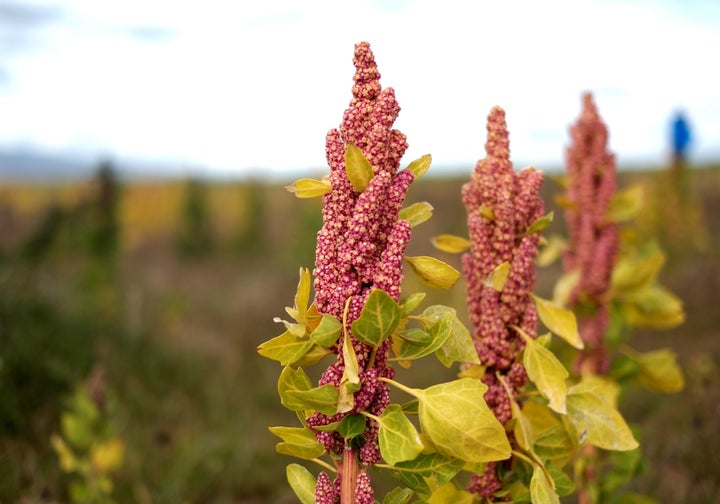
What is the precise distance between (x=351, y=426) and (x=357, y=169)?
639mm

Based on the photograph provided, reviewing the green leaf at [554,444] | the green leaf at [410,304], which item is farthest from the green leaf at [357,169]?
the green leaf at [554,444]

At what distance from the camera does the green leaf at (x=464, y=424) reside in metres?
1.56

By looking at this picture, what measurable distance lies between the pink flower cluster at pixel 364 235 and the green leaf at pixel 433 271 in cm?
10

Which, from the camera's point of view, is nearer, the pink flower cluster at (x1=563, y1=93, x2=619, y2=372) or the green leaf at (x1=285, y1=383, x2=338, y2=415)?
the green leaf at (x1=285, y1=383, x2=338, y2=415)

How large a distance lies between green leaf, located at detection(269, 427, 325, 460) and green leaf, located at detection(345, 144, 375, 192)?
0.65m

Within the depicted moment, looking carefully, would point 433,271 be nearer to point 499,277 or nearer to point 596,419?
point 499,277

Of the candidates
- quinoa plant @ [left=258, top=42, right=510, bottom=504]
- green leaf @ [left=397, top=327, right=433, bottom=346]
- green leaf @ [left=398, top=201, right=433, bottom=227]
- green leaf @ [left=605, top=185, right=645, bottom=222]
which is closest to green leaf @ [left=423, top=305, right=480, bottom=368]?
quinoa plant @ [left=258, top=42, right=510, bottom=504]

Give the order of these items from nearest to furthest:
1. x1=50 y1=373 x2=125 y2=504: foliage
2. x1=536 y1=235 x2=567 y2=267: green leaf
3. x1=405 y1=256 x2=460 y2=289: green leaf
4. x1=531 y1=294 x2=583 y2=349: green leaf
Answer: x1=405 y1=256 x2=460 y2=289: green leaf → x1=531 y1=294 x2=583 y2=349: green leaf → x1=536 y1=235 x2=567 y2=267: green leaf → x1=50 y1=373 x2=125 y2=504: foliage

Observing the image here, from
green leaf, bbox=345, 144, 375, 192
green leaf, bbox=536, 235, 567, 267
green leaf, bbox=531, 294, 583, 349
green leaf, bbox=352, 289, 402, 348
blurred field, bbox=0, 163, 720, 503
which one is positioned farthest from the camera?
blurred field, bbox=0, 163, 720, 503

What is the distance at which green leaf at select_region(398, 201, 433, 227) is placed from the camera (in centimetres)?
181

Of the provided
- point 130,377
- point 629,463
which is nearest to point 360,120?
point 629,463

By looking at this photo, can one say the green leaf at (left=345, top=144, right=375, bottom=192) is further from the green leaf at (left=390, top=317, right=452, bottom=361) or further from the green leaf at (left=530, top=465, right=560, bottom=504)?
the green leaf at (left=530, top=465, right=560, bottom=504)

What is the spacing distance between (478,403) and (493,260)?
2.31 feet

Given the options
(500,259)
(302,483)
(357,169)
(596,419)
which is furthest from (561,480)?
(357,169)
